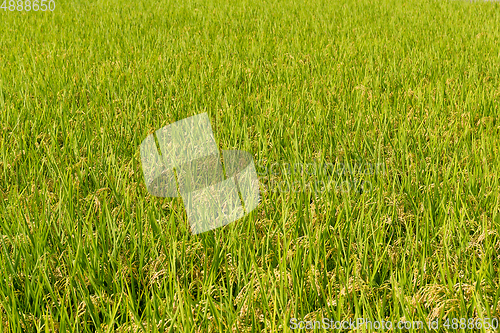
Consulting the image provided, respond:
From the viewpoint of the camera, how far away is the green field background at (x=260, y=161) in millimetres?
1167

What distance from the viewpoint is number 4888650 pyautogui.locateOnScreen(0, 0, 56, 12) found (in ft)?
22.3

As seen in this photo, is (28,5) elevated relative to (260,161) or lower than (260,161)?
elevated

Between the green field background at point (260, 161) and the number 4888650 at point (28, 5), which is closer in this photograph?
the green field background at point (260, 161)

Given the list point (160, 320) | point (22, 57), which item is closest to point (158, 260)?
point (160, 320)

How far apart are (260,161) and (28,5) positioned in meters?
6.73

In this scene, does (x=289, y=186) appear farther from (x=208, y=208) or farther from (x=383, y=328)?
(x=383, y=328)

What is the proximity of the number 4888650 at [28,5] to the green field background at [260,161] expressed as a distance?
1.56 metres

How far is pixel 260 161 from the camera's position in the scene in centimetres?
201

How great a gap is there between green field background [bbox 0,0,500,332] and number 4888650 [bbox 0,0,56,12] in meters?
1.56

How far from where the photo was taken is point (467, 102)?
8.86 ft

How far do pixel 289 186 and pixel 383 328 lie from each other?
2.42 ft

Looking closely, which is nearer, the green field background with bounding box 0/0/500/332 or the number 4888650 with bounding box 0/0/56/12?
the green field background with bounding box 0/0/500/332

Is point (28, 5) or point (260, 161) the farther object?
point (28, 5)

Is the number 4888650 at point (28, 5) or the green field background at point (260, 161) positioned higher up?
the number 4888650 at point (28, 5)
